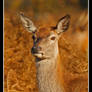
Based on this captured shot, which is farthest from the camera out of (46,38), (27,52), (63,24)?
(27,52)

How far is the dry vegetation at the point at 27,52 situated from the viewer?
21.1ft

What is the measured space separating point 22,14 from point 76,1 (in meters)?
0.85

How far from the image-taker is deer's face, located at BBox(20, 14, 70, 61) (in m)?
5.76

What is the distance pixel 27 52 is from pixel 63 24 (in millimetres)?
854

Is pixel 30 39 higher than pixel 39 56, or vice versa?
pixel 30 39

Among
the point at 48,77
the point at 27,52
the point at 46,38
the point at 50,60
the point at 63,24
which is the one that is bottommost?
the point at 48,77

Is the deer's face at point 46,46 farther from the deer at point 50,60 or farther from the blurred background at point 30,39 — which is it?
the blurred background at point 30,39

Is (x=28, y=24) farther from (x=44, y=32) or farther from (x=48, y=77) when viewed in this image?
(x=48, y=77)

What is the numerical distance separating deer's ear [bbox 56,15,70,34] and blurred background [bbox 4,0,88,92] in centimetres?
31

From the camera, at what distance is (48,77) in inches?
235

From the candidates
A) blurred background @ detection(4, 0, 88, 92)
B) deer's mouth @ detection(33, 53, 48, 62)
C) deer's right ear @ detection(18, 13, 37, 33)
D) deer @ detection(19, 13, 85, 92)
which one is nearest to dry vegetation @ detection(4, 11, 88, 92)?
blurred background @ detection(4, 0, 88, 92)

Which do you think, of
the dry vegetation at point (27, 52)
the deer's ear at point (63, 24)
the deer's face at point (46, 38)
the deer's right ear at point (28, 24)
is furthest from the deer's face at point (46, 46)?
the dry vegetation at point (27, 52)

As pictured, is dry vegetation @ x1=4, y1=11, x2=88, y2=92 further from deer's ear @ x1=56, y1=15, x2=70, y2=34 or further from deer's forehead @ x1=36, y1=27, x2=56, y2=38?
deer's forehead @ x1=36, y1=27, x2=56, y2=38

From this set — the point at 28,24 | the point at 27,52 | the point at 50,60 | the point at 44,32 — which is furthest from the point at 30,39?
the point at 50,60
